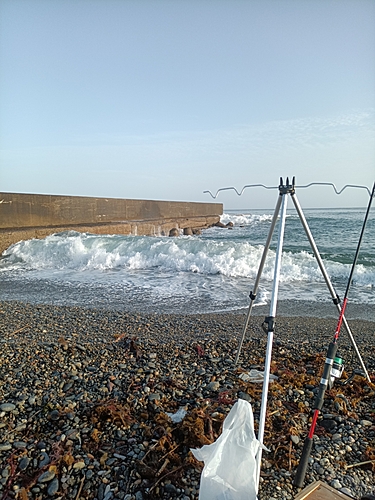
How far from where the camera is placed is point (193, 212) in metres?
32.9

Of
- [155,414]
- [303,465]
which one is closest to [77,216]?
[155,414]

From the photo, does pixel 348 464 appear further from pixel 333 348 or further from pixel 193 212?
pixel 193 212

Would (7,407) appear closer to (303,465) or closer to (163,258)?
(303,465)

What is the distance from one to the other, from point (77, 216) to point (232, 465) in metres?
18.4

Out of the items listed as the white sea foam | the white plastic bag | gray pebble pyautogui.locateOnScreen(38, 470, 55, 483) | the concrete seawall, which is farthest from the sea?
gray pebble pyautogui.locateOnScreen(38, 470, 55, 483)

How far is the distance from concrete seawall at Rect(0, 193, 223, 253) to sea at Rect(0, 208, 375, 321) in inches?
51.9

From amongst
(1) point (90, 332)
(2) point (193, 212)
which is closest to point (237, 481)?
(1) point (90, 332)

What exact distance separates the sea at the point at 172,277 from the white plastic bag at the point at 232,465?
2.97m

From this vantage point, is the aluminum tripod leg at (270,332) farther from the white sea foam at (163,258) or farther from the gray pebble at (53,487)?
the white sea foam at (163,258)

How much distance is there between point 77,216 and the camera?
62.1ft

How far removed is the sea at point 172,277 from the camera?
7199 millimetres

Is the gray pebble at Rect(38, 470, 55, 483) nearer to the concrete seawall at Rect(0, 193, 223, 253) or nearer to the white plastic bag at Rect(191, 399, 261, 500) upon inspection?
the white plastic bag at Rect(191, 399, 261, 500)

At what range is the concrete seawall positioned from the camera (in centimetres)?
1509

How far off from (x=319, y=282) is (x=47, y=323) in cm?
693
